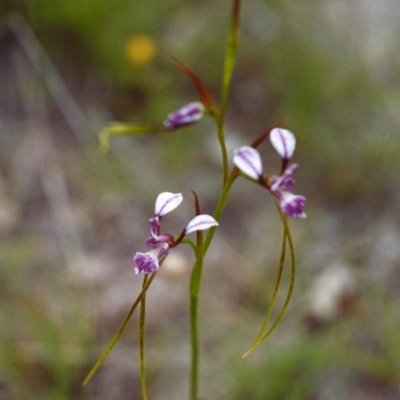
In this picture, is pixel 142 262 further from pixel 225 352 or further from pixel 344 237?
pixel 344 237

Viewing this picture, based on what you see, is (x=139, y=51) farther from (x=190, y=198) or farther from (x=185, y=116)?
(x=185, y=116)

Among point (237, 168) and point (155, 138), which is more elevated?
point (237, 168)

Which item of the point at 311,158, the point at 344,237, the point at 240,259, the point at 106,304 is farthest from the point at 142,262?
the point at 311,158

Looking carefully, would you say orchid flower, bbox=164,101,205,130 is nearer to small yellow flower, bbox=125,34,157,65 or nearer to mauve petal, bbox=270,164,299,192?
mauve petal, bbox=270,164,299,192

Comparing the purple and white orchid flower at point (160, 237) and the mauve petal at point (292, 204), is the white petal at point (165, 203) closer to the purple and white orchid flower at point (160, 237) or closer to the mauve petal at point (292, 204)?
the purple and white orchid flower at point (160, 237)

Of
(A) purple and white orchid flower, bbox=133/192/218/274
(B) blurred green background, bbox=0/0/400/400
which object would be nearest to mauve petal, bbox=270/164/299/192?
(A) purple and white orchid flower, bbox=133/192/218/274

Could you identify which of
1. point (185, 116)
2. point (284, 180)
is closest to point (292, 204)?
point (284, 180)
